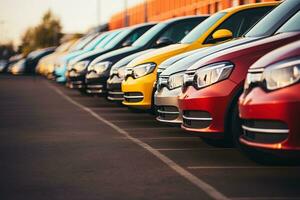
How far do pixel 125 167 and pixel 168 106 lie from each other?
2.35m

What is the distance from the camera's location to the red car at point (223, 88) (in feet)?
28.5

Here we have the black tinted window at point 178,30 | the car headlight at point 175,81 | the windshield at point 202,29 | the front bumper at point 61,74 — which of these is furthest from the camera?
the front bumper at point 61,74

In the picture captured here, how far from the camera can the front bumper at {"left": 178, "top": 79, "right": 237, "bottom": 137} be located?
871 cm

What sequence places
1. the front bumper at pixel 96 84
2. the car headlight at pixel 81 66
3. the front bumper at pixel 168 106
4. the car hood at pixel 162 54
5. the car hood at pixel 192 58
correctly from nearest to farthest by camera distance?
1. the car hood at pixel 192 58
2. the front bumper at pixel 168 106
3. the car hood at pixel 162 54
4. the front bumper at pixel 96 84
5. the car headlight at pixel 81 66

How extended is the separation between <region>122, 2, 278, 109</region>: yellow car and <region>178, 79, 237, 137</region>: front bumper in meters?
2.46

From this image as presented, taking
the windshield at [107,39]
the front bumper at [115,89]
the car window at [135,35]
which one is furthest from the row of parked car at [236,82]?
the windshield at [107,39]

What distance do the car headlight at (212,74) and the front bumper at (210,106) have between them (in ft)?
0.20

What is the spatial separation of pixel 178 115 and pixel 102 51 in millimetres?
10120

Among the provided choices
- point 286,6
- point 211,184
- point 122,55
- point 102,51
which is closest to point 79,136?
point 286,6

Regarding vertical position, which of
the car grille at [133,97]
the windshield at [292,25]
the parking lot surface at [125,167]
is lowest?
the parking lot surface at [125,167]

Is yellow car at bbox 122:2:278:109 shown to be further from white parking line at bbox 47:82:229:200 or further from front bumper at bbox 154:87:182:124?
front bumper at bbox 154:87:182:124

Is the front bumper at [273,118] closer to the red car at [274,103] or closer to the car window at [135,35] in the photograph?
the red car at [274,103]

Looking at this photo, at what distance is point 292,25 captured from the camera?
9.34m

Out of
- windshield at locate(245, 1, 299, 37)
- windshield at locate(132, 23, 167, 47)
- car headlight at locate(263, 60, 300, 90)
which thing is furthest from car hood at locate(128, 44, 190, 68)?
car headlight at locate(263, 60, 300, 90)
